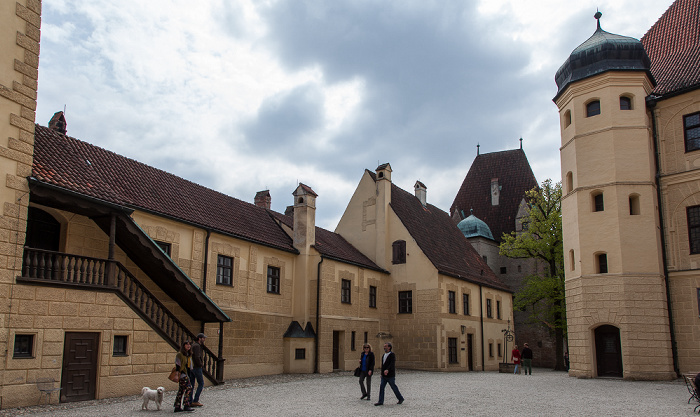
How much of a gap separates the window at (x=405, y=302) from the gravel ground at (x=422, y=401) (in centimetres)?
1074

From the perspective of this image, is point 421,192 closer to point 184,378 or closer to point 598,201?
point 598,201

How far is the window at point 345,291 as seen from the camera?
27.5 metres

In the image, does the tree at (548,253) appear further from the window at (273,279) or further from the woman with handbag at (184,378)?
the woman with handbag at (184,378)

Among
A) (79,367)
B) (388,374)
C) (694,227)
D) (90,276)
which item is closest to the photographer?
(388,374)

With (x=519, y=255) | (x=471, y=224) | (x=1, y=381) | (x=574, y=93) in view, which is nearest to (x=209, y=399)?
(x=1, y=381)

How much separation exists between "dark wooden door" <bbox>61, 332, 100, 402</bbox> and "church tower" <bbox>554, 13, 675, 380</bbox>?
18.3 metres

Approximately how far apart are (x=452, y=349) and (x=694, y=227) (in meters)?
13.5

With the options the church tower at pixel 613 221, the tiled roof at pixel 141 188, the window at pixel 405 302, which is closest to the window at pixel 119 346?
the tiled roof at pixel 141 188

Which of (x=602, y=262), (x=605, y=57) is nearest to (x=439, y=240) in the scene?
(x=602, y=262)

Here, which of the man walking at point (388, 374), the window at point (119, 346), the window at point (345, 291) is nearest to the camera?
the man walking at point (388, 374)

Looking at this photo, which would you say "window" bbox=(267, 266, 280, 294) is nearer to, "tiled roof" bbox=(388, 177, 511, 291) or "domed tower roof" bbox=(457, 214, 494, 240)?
"tiled roof" bbox=(388, 177, 511, 291)

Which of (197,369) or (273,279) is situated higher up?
(273,279)

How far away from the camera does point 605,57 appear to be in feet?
81.3

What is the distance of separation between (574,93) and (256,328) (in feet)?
56.0
